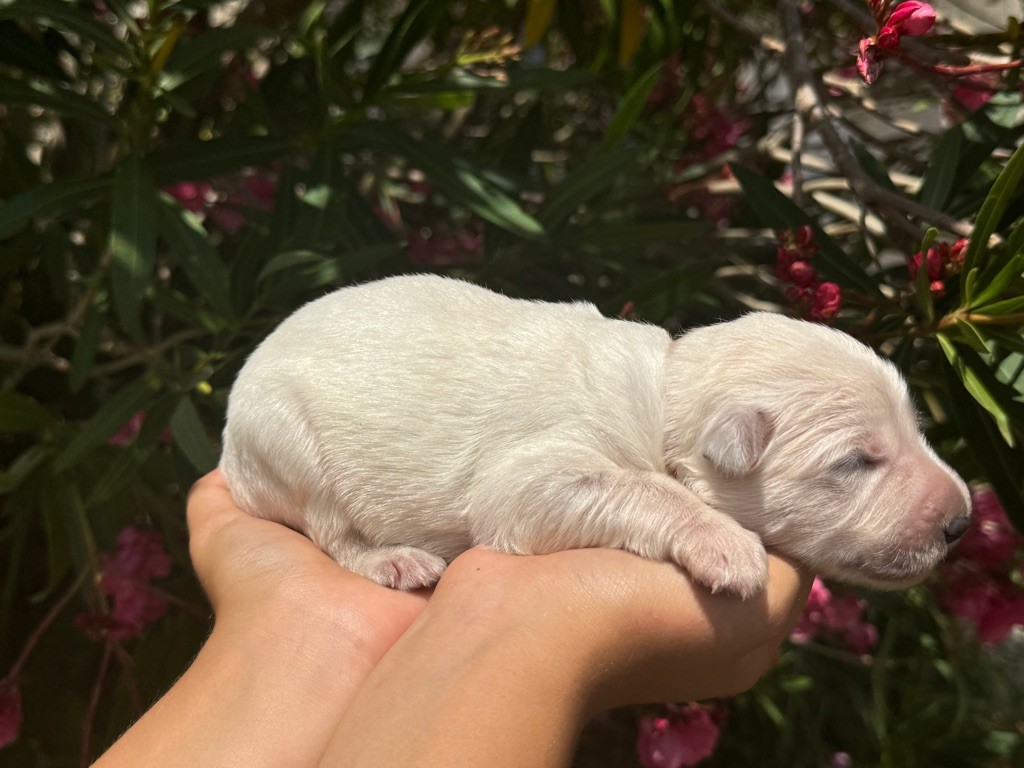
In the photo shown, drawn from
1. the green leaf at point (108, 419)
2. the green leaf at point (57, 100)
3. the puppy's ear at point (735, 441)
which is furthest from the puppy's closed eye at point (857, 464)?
the green leaf at point (57, 100)

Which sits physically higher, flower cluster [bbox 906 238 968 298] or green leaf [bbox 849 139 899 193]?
green leaf [bbox 849 139 899 193]

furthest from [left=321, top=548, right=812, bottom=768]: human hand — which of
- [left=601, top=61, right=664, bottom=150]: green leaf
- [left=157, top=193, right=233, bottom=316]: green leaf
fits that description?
[left=601, top=61, right=664, bottom=150]: green leaf

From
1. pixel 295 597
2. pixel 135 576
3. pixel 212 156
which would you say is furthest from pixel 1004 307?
pixel 135 576

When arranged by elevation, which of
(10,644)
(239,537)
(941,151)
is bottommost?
(10,644)

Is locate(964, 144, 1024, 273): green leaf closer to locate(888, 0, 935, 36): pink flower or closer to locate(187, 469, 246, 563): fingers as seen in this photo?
locate(888, 0, 935, 36): pink flower

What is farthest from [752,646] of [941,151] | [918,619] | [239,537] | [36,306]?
[36,306]

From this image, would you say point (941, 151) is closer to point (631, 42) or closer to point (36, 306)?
point (631, 42)

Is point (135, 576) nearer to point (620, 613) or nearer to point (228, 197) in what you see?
point (228, 197)
